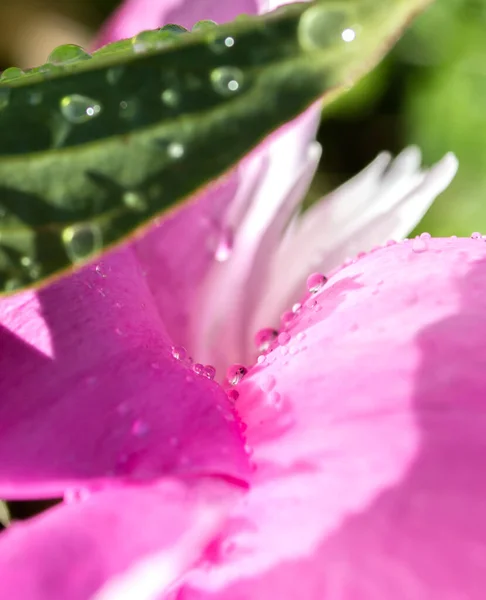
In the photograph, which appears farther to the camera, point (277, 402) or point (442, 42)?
point (442, 42)

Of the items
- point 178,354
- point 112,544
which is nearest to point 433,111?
point 178,354

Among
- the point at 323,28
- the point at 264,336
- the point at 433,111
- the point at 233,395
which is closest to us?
the point at 323,28

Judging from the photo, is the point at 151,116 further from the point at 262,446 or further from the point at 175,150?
the point at 262,446

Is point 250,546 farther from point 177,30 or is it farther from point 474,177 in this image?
point 474,177

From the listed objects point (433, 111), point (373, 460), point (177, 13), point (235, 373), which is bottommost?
point (373, 460)

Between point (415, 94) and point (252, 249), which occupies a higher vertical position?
point (415, 94)

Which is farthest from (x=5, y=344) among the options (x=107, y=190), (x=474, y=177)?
(x=474, y=177)

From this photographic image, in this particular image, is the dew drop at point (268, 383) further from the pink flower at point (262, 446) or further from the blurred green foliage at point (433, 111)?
the blurred green foliage at point (433, 111)
